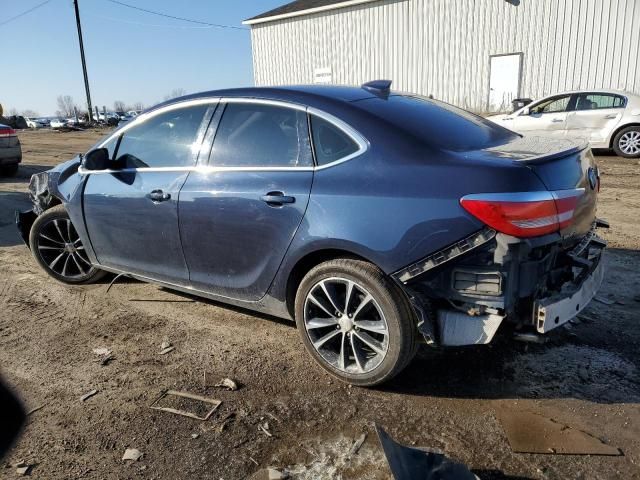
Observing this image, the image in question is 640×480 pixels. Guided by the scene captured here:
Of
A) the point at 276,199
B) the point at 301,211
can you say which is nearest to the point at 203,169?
the point at 276,199

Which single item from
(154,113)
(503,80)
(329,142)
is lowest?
(329,142)

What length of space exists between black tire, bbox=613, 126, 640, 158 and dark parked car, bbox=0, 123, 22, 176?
13.1 metres

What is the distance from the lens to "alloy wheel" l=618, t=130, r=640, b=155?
10984 mm

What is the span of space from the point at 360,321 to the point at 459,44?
19.6 meters

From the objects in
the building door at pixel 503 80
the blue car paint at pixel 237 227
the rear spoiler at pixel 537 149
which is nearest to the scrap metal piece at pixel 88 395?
the blue car paint at pixel 237 227

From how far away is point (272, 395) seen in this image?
3029 mm

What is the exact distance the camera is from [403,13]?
841 inches

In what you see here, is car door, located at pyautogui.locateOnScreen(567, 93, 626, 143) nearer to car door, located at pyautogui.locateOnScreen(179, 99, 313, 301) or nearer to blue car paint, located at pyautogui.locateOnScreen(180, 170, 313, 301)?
car door, located at pyautogui.locateOnScreen(179, 99, 313, 301)

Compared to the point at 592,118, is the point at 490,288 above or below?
below

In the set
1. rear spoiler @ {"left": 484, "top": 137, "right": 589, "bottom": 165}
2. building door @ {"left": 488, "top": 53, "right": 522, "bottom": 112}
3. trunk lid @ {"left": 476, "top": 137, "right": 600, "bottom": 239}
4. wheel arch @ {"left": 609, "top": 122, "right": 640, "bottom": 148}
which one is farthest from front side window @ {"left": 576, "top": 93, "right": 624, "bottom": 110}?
Result: trunk lid @ {"left": 476, "top": 137, "right": 600, "bottom": 239}

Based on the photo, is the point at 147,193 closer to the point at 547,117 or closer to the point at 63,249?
the point at 63,249

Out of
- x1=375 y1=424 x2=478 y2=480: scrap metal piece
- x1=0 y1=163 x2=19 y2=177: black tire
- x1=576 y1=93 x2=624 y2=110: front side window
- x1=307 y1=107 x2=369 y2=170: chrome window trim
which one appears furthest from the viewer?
x1=0 y1=163 x2=19 y2=177: black tire

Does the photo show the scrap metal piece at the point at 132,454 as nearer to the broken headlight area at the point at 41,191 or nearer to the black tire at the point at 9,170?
the broken headlight area at the point at 41,191

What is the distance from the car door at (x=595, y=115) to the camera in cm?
1112
